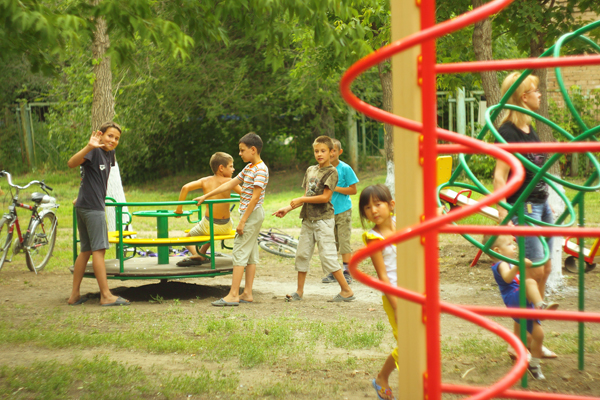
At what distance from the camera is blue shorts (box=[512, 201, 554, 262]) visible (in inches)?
145

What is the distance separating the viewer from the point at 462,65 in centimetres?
198

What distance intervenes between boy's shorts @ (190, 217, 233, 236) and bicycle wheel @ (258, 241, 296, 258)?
2.28 metres

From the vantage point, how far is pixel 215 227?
650 cm

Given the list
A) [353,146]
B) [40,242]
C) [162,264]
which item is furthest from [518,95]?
[353,146]

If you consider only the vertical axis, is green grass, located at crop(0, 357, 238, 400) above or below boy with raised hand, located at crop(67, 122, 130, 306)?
below

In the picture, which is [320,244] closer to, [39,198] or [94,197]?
[94,197]

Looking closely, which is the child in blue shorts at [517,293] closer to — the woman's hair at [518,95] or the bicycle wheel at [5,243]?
the woman's hair at [518,95]

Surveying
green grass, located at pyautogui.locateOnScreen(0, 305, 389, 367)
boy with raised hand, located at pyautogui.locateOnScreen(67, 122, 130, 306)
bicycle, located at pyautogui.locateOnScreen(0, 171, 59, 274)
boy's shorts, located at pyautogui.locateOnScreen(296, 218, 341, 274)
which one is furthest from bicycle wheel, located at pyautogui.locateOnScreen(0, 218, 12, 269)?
boy's shorts, located at pyautogui.locateOnScreen(296, 218, 341, 274)

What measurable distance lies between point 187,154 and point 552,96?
11.4 metres

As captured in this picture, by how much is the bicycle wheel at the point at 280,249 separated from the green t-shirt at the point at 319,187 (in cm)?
287

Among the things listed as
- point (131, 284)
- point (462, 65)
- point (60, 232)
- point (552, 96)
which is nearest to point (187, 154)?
point (60, 232)

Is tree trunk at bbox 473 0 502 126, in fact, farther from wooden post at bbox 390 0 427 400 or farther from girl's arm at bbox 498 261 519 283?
wooden post at bbox 390 0 427 400

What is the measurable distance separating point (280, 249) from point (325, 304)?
3193mm

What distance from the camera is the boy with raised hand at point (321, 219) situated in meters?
5.76
